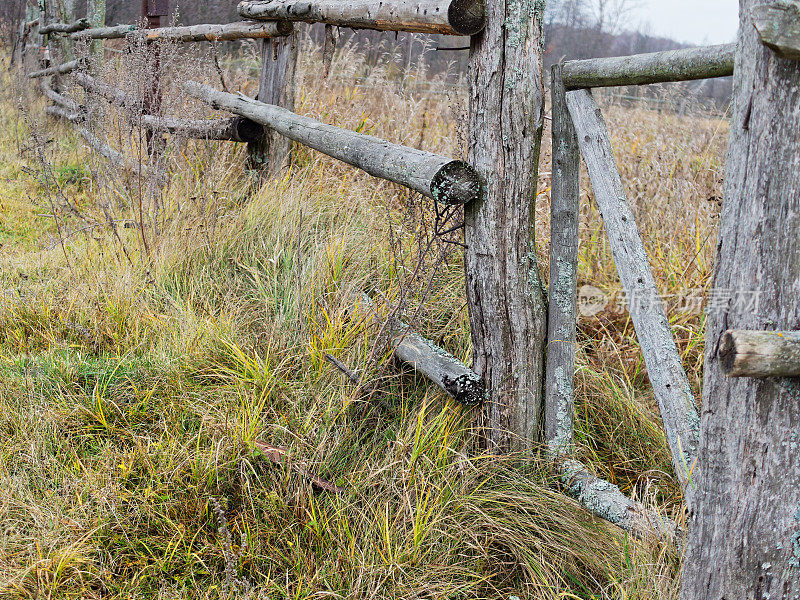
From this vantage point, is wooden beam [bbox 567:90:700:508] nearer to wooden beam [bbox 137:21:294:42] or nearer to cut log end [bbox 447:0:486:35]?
cut log end [bbox 447:0:486:35]

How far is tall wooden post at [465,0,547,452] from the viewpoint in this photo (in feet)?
6.71

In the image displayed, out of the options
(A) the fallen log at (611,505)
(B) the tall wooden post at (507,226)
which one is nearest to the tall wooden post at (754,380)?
(A) the fallen log at (611,505)

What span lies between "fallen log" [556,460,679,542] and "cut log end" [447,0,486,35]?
147 cm

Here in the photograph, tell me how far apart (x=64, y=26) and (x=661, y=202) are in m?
7.94

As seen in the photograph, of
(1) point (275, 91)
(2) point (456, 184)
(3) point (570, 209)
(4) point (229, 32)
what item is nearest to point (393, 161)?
(2) point (456, 184)

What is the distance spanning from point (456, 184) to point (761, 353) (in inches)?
44.2

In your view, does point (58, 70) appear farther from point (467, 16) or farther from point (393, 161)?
point (467, 16)

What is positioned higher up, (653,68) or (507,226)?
(653,68)

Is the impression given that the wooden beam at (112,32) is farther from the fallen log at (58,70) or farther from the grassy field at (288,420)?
the grassy field at (288,420)

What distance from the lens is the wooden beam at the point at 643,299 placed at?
1.84 metres

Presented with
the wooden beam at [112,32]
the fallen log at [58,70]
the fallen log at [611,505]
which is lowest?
the fallen log at [611,505]

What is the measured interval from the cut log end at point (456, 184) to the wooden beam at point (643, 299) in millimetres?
363

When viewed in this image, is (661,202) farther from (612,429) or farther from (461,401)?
(461,401)

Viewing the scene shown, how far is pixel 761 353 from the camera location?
3.81 ft
